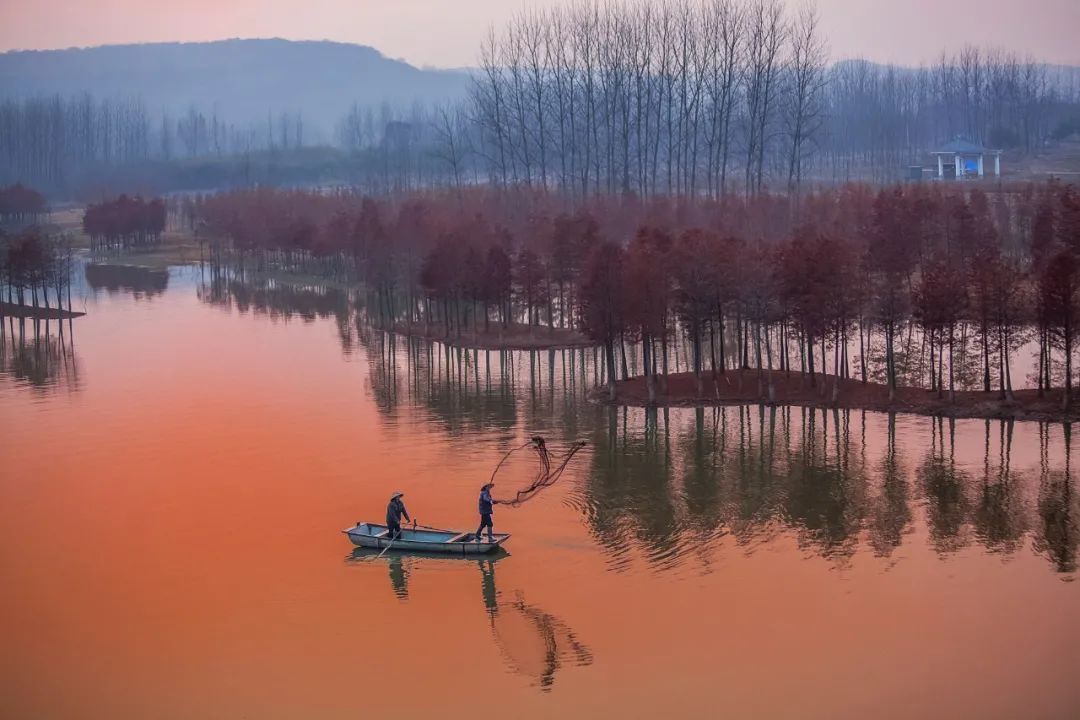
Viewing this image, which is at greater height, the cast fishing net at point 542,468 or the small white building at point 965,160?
the small white building at point 965,160

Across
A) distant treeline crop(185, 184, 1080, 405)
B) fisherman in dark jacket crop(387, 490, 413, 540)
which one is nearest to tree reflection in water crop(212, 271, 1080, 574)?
distant treeline crop(185, 184, 1080, 405)

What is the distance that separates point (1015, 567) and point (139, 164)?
187629 mm

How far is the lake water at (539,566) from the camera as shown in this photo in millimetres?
21500

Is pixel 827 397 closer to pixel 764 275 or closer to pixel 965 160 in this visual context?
pixel 764 275

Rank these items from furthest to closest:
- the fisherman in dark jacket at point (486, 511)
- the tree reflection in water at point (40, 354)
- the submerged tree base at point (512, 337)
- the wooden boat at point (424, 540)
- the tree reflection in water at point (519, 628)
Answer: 1. the submerged tree base at point (512, 337)
2. the tree reflection in water at point (40, 354)
3. the wooden boat at point (424, 540)
4. the fisherman in dark jacket at point (486, 511)
5. the tree reflection in water at point (519, 628)

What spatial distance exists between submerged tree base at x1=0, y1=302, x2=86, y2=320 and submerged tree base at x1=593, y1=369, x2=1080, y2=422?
4341 cm

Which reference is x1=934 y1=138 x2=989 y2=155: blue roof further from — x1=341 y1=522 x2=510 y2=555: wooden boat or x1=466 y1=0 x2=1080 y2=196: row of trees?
x1=341 y1=522 x2=510 y2=555: wooden boat

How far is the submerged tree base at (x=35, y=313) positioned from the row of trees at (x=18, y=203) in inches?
2015

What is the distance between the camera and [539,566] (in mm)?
27078

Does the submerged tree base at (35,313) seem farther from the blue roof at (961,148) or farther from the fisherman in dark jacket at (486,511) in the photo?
the blue roof at (961,148)

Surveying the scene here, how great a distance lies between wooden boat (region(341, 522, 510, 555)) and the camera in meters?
27.7

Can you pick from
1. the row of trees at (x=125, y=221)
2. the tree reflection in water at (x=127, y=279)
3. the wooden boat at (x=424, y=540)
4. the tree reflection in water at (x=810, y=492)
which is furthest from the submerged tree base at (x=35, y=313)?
the wooden boat at (x=424, y=540)

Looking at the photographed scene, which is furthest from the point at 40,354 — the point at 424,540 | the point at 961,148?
the point at 961,148

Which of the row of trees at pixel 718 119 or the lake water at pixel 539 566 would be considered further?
the row of trees at pixel 718 119
